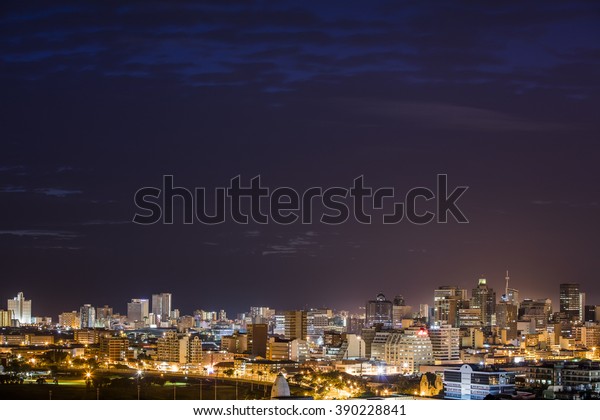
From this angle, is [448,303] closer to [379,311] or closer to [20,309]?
[379,311]

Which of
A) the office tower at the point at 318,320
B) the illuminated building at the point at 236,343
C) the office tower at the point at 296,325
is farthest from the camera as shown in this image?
the office tower at the point at 318,320

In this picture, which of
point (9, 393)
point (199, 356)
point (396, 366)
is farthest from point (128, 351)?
point (9, 393)

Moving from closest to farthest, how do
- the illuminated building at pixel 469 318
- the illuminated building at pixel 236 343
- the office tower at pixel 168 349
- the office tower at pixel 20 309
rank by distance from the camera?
the office tower at pixel 168 349 → the illuminated building at pixel 236 343 → the office tower at pixel 20 309 → the illuminated building at pixel 469 318

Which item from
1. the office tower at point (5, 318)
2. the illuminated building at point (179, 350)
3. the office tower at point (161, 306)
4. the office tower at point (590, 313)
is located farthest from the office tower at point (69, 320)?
the office tower at point (590, 313)

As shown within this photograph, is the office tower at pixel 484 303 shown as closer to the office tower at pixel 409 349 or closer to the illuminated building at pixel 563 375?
the office tower at pixel 409 349

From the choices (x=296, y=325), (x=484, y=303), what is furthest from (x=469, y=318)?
(x=296, y=325)

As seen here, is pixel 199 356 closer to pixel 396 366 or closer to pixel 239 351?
pixel 239 351
